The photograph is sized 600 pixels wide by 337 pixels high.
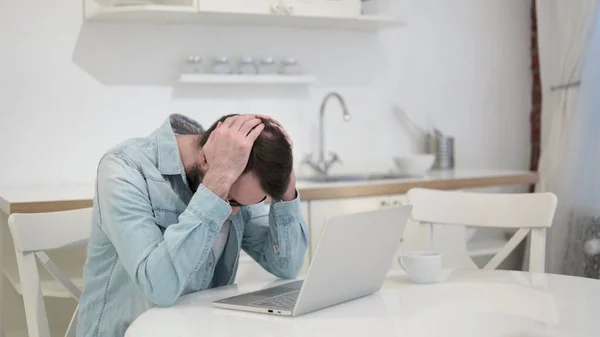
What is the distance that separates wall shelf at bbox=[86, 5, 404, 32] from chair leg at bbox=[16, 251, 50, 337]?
56.9 inches

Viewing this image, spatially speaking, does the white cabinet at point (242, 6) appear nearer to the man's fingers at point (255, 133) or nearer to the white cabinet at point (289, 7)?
the white cabinet at point (289, 7)

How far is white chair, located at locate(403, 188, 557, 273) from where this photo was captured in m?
2.06

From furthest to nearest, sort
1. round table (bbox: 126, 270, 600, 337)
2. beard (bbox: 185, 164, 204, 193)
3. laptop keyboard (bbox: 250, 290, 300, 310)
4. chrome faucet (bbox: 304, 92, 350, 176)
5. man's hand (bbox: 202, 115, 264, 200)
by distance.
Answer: chrome faucet (bbox: 304, 92, 350, 176) → beard (bbox: 185, 164, 204, 193) → man's hand (bbox: 202, 115, 264, 200) → laptop keyboard (bbox: 250, 290, 300, 310) → round table (bbox: 126, 270, 600, 337)

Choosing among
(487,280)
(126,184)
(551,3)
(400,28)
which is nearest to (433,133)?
(400,28)

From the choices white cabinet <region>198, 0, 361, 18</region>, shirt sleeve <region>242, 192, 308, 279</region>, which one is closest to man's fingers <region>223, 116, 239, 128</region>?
shirt sleeve <region>242, 192, 308, 279</region>

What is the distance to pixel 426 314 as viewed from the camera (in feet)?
4.72

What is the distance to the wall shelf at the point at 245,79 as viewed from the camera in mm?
3209

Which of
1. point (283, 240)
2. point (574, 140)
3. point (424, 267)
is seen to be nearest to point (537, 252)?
point (424, 267)

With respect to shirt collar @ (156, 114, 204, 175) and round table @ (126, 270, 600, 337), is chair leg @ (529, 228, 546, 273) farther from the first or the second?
shirt collar @ (156, 114, 204, 175)

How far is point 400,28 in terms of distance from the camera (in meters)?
3.75

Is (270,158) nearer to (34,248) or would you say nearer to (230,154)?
(230,154)

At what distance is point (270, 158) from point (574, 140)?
216 centimetres

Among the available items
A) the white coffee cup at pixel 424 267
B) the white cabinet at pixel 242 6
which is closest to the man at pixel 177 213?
the white coffee cup at pixel 424 267

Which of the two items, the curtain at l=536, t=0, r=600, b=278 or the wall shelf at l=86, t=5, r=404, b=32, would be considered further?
the curtain at l=536, t=0, r=600, b=278
